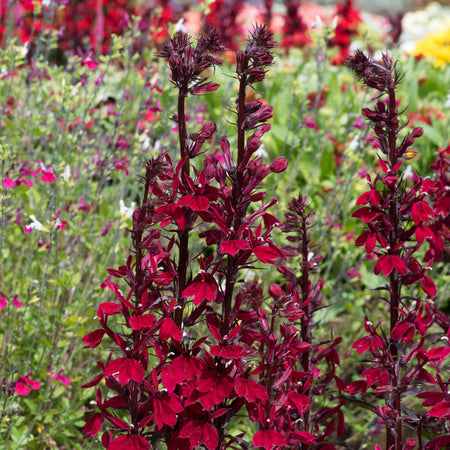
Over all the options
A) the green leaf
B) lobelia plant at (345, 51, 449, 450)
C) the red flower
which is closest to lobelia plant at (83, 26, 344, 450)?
the red flower

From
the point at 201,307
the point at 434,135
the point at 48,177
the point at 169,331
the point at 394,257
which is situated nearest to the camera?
the point at 169,331

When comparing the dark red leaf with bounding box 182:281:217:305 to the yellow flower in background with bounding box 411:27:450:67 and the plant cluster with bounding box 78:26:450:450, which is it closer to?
the plant cluster with bounding box 78:26:450:450

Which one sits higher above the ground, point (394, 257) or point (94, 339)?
point (394, 257)

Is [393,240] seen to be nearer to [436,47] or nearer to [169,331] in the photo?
[169,331]

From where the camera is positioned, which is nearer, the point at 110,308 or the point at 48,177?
the point at 110,308

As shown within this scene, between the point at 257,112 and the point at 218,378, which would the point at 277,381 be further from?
the point at 257,112

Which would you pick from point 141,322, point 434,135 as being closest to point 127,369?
point 141,322

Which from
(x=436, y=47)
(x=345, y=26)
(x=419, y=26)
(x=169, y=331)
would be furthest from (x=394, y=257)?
(x=419, y=26)

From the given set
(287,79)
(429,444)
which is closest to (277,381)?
A: (429,444)

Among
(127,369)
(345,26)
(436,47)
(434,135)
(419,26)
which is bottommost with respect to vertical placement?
(127,369)

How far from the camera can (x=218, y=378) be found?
1242mm

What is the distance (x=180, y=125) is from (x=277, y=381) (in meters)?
0.57

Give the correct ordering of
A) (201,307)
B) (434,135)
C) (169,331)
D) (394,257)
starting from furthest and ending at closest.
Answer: (434,135) → (394,257) → (201,307) → (169,331)

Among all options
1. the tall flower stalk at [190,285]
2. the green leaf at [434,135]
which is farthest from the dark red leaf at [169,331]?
the green leaf at [434,135]
